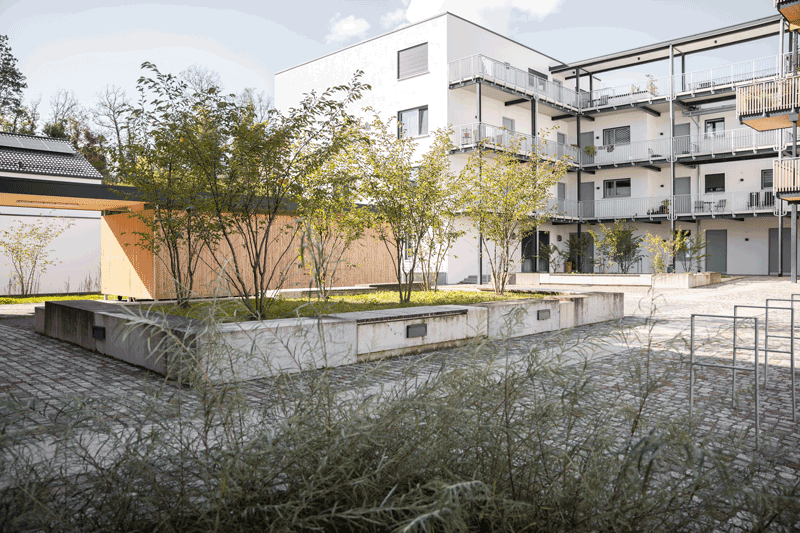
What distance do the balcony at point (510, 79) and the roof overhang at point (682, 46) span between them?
1768mm

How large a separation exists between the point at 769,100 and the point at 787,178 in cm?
270

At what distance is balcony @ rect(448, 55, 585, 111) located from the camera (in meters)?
25.0

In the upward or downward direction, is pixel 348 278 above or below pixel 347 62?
below

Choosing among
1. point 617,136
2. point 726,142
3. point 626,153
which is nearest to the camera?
point 726,142

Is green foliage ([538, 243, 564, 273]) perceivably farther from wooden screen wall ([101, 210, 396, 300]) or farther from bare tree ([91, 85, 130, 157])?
bare tree ([91, 85, 130, 157])

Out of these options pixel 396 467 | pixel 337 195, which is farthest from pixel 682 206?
pixel 396 467

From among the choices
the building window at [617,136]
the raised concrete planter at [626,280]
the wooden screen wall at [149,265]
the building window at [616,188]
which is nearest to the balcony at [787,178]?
the raised concrete planter at [626,280]

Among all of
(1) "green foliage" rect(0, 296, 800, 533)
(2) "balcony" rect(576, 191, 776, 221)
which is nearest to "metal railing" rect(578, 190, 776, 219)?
(2) "balcony" rect(576, 191, 776, 221)

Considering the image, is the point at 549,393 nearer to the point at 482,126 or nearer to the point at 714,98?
the point at 482,126

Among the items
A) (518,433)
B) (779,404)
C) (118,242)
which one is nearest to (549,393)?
(518,433)

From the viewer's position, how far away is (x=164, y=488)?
1951mm

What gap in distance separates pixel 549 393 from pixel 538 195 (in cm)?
1084

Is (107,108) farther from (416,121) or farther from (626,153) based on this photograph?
(626,153)

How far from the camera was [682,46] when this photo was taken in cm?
2859
